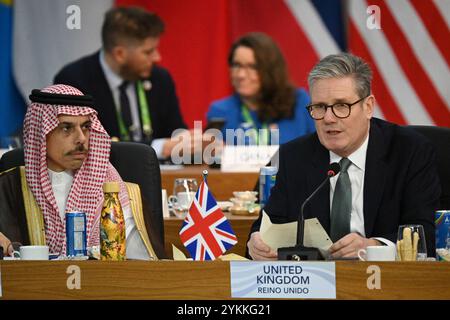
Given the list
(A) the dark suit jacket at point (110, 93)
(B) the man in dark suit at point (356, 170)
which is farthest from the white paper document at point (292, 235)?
(A) the dark suit jacket at point (110, 93)

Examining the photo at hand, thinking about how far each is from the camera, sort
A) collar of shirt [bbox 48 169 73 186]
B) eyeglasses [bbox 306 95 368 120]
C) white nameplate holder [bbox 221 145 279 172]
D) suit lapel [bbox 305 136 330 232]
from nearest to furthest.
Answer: eyeglasses [bbox 306 95 368 120] → suit lapel [bbox 305 136 330 232] → collar of shirt [bbox 48 169 73 186] → white nameplate holder [bbox 221 145 279 172]

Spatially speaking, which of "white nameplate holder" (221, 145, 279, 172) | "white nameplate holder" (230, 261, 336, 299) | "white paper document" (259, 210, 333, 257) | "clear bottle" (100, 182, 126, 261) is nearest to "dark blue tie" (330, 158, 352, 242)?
"white paper document" (259, 210, 333, 257)

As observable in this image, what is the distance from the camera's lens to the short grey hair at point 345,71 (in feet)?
12.1

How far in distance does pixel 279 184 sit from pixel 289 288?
1.09 metres

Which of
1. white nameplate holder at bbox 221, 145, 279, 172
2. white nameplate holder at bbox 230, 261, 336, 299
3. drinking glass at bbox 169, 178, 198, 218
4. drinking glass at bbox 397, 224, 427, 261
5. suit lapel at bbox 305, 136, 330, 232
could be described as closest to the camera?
A: white nameplate holder at bbox 230, 261, 336, 299

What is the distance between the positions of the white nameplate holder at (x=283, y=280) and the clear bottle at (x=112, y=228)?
0.54 meters

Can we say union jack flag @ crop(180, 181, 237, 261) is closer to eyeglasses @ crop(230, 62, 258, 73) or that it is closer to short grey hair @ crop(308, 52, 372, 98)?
short grey hair @ crop(308, 52, 372, 98)

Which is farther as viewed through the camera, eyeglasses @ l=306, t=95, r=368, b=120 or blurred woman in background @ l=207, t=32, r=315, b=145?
blurred woman in background @ l=207, t=32, r=315, b=145

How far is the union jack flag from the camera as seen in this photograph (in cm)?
340

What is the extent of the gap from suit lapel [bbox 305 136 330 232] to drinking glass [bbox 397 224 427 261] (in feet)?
1.90

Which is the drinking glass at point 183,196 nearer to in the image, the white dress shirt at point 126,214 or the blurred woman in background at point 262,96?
the white dress shirt at point 126,214

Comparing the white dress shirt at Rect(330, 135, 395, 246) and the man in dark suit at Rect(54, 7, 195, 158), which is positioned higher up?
the man in dark suit at Rect(54, 7, 195, 158)
